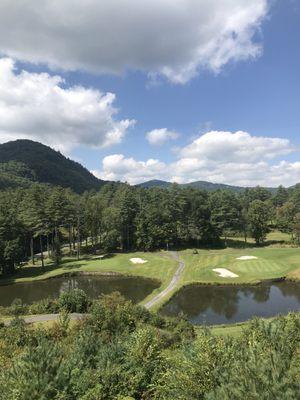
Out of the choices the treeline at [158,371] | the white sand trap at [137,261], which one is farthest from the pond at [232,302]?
the treeline at [158,371]

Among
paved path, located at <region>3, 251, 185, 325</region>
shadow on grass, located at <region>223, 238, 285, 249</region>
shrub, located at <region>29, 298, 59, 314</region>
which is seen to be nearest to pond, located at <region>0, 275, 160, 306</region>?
paved path, located at <region>3, 251, 185, 325</region>

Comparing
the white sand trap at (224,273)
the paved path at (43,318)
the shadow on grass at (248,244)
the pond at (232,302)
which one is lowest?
the pond at (232,302)

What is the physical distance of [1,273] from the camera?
2918 inches

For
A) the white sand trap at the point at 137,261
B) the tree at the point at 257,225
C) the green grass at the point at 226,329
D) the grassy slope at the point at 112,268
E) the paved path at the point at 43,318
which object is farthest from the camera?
the tree at the point at 257,225

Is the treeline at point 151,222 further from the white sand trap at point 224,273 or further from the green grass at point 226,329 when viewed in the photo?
the green grass at point 226,329

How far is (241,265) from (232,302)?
17.3 meters

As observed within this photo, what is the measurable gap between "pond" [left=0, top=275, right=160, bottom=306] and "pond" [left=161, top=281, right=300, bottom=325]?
23.1 ft

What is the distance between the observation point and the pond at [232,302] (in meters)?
45.9

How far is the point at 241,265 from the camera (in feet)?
222

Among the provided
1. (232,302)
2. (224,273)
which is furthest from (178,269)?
(232,302)

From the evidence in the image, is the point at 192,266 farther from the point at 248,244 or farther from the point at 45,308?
the point at 45,308

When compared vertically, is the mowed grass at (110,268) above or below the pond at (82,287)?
above

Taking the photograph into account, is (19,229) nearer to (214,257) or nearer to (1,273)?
(1,273)

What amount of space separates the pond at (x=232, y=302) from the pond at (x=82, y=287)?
705cm
